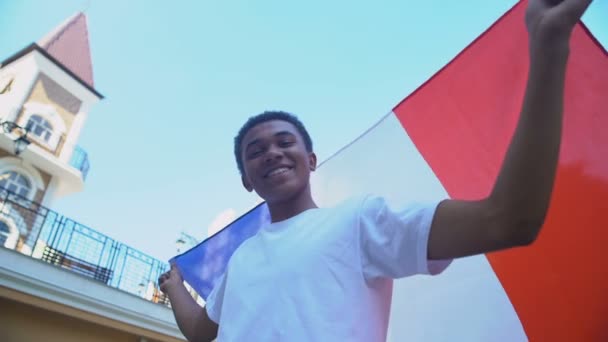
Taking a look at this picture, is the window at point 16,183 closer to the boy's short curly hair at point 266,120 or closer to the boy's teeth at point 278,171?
the boy's short curly hair at point 266,120

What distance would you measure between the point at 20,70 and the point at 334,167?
17479mm

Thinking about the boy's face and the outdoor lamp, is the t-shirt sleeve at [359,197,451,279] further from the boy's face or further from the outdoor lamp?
the outdoor lamp

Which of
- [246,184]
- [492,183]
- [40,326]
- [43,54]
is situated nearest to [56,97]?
[43,54]

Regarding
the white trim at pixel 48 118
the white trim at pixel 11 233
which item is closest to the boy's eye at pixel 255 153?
the white trim at pixel 11 233

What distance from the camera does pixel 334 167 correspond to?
2.18 meters

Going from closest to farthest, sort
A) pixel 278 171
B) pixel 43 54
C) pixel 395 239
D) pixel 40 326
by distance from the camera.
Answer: pixel 395 239 → pixel 278 171 → pixel 40 326 → pixel 43 54

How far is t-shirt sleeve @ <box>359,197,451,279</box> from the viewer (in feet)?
2.70

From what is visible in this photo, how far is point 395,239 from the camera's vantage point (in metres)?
0.88

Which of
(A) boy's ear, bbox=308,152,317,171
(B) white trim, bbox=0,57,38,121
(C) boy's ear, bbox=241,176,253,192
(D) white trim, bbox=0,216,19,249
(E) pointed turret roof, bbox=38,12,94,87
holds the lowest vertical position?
(C) boy's ear, bbox=241,176,253,192

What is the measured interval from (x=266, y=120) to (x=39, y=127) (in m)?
15.8

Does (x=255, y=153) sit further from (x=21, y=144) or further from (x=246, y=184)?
(x=21, y=144)

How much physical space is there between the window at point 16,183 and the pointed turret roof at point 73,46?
19.1 ft

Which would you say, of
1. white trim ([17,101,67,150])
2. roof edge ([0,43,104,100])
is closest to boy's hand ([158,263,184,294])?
white trim ([17,101,67,150])

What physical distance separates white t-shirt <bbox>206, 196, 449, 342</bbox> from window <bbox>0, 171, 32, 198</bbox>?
1423 cm
